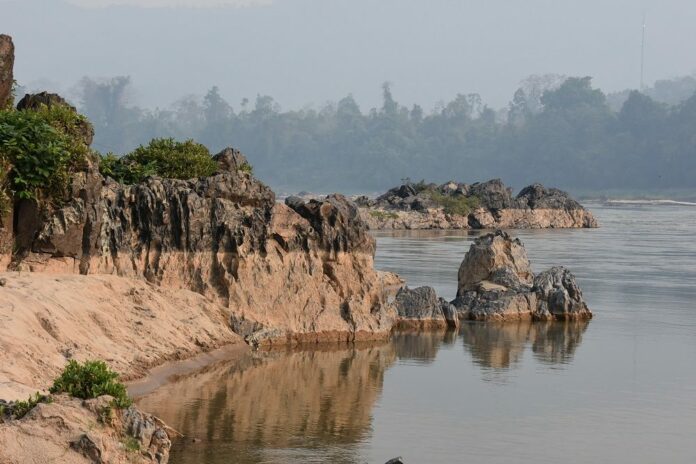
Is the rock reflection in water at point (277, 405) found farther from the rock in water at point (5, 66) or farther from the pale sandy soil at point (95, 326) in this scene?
the rock in water at point (5, 66)

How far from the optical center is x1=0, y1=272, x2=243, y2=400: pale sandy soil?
73.3ft

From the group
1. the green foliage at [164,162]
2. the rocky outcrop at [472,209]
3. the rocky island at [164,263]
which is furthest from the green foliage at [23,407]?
the rocky outcrop at [472,209]

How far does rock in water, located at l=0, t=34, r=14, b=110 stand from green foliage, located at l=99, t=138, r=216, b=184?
11.6 feet

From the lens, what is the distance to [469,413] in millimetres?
24969

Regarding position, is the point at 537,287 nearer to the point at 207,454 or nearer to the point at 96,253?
the point at 96,253

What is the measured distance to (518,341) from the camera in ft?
117

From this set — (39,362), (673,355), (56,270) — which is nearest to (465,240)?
(673,355)

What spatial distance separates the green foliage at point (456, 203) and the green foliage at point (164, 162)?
275ft

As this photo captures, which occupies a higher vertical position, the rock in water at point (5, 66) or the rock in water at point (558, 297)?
the rock in water at point (5, 66)

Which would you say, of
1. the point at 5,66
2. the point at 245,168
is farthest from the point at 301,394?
the point at 245,168

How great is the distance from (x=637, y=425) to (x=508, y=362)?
8.07 meters

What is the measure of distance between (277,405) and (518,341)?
12170mm

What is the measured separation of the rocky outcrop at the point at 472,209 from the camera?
4643 inches

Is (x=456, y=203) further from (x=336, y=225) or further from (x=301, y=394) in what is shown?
(x=301, y=394)
